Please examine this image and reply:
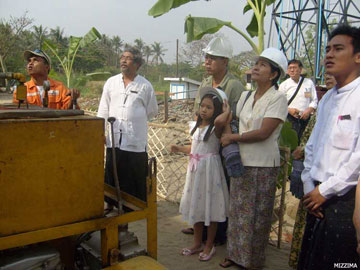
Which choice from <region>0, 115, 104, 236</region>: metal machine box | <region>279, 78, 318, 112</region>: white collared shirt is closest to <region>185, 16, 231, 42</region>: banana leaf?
<region>279, 78, 318, 112</region>: white collared shirt

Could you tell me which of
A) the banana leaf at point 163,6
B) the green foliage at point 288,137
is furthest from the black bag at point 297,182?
the banana leaf at point 163,6

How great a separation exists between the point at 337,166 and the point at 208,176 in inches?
48.8

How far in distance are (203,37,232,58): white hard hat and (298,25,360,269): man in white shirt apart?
3.77ft

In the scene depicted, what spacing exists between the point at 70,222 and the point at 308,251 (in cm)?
131

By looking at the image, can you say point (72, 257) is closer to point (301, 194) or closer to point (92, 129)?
point (92, 129)

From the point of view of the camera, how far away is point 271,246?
331 centimetres

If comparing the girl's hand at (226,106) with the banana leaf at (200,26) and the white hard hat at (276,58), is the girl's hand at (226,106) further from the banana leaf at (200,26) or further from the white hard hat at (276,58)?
the banana leaf at (200,26)

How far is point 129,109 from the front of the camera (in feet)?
11.4

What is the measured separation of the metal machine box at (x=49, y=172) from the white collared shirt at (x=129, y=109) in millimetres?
1918

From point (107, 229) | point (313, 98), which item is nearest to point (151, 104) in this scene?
point (107, 229)

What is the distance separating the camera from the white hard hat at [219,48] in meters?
2.94

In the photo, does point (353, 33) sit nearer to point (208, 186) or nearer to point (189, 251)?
point (208, 186)

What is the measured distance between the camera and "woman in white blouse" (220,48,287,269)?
2502mm

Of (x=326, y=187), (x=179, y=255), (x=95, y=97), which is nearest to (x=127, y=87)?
(x=179, y=255)
